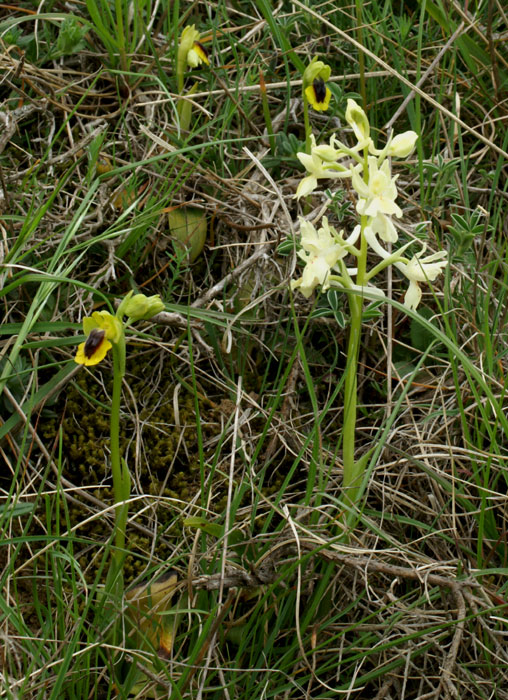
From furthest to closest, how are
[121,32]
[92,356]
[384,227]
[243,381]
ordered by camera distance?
→ [121,32], [243,381], [384,227], [92,356]

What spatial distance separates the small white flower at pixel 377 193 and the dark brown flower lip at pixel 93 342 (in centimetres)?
60

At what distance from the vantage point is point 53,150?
94.0 inches

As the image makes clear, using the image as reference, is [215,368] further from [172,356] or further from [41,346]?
[41,346]

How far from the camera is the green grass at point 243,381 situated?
1565 millimetres

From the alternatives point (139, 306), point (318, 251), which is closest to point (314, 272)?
point (318, 251)

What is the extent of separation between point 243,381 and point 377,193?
75 centimetres

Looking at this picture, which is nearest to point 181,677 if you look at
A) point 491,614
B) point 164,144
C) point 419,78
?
point 491,614

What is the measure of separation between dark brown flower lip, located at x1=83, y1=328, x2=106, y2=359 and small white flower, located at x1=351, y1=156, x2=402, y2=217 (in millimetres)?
597

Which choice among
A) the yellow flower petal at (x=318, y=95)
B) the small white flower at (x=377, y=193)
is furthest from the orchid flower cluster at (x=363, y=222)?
the yellow flower petal at (x=318, y=95)

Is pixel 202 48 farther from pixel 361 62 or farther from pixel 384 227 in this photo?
pixel 384 227

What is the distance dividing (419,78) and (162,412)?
54.3 inches

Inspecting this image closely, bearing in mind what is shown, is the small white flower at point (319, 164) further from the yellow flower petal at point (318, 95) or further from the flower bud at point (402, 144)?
the yellow flower petal at point (318, 95)

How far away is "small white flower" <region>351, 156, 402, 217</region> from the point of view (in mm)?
1564

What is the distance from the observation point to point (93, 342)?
151cm
